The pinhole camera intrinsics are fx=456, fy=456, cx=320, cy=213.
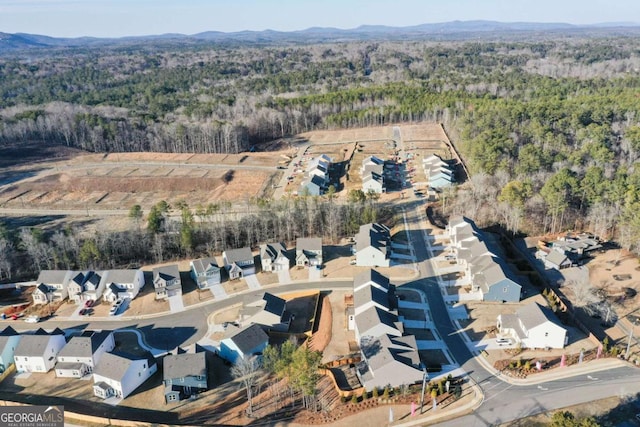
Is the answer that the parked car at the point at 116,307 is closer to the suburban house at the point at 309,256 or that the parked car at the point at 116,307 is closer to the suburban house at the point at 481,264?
the suburban house at the point at 309,256

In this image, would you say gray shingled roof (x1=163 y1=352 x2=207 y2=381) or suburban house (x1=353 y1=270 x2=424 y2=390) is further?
gray shingled roof (x1=163 y1=352 x2=207 y2=381)

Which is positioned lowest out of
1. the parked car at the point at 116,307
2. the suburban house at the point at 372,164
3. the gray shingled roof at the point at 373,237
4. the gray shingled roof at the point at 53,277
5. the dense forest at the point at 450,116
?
the parked car at the point at 116,307

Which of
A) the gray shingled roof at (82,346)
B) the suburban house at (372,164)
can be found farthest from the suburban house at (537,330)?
the suburban house at (372,164)

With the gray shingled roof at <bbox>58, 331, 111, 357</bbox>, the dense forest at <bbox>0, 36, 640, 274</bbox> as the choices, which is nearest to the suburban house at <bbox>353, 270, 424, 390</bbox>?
the gray shingled roof at <bbox>58, 331, 111, 357</bbox>

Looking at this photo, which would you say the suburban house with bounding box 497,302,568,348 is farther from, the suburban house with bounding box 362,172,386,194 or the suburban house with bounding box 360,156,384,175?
the suburban house with bounding box 360,156,384,175

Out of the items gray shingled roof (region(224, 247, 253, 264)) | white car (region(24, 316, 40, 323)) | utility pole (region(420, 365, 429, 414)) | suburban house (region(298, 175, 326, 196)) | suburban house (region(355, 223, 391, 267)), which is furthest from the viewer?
suburban house (region(298, 175, 326, 196))

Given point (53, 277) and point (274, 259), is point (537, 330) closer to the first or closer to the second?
point (274, 259)

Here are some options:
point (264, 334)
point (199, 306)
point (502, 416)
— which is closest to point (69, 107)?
point (199, 306)
